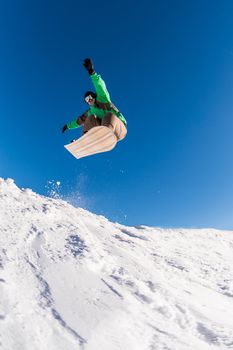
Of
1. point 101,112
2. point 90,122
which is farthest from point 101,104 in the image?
point 90,122

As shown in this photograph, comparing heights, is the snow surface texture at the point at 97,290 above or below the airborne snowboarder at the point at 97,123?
below

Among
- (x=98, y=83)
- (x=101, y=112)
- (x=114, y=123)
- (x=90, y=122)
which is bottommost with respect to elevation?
(x=114, y=123)

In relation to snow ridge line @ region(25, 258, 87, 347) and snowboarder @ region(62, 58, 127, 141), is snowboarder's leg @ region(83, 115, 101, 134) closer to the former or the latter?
snowboarder @ region(62, 58, 127, 141)

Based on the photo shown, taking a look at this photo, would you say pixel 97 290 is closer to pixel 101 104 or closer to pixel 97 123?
pixel 97 123

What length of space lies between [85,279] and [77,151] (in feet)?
13.1

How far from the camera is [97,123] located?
1120 cm

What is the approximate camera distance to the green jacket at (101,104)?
1017cm

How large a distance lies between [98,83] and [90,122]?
1.49 m

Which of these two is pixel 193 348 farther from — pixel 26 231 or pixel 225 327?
pixel 26 231

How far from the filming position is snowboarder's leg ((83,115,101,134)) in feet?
36.7

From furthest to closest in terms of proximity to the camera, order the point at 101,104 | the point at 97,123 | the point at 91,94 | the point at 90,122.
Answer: the point at 90,122
the point at 97,123
the point at 101,104
the point at 91,94

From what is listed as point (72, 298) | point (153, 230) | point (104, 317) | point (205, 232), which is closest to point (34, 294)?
point (72, 298)

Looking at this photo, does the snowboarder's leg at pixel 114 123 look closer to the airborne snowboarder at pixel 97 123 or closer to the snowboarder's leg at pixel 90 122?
the airborne snowboarder at pixel 97 123

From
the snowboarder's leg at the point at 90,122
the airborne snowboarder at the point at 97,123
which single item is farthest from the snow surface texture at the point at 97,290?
the snowboarder's leg at the point at 90,122
